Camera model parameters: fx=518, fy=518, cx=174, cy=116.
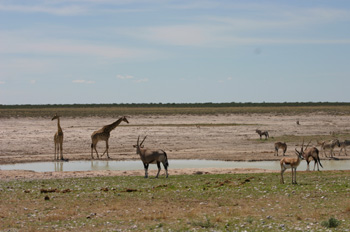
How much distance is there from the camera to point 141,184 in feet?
63.5

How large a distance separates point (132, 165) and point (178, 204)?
45.5ft

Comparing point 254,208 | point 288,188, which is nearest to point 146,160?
point 288,188

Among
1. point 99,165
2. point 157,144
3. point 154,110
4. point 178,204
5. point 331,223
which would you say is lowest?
point 99,165

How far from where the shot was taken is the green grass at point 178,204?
12586 mm

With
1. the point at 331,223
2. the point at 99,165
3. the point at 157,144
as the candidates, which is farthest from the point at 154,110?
the point at 331,223

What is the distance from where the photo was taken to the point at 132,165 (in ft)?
94.5

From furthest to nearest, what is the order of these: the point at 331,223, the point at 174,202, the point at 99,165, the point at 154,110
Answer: the point at 154,110 < the point at 99,165 < the point at 174,202 < the point at 331,223

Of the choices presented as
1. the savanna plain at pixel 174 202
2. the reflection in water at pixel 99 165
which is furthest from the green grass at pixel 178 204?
the reflection in water at pixel 99 165

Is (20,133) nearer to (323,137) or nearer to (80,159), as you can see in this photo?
(80,159)

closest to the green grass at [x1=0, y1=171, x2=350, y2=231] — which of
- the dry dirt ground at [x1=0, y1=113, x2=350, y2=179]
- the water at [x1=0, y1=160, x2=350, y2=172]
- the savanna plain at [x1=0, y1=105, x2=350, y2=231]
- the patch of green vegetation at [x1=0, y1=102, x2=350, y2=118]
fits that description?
the savanna plain at [x1=0, y1=105, x2=350, y2=231]

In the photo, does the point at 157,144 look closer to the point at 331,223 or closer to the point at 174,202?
the point at 174,202

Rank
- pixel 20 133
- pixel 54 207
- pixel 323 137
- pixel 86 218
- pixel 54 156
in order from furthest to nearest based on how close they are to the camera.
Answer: pixel 20 133 < pixel 323 137 < pixel 54 156 < pixel 54 207 < pixel 86 218

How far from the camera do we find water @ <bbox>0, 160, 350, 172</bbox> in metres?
27.5

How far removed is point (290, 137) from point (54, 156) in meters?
19.4
